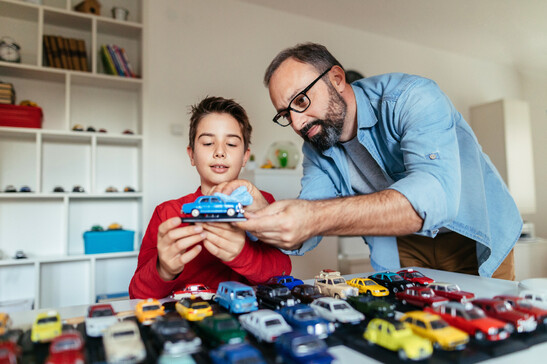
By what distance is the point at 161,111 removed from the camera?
377cm

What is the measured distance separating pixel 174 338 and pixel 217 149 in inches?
41.9

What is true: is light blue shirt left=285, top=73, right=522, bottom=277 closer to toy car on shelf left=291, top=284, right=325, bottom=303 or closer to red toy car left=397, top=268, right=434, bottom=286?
red toy car left=397, top=268, right=434, bottom=286

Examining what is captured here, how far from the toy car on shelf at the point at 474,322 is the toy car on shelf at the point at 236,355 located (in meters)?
0.49

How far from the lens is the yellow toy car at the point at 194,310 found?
0.96 metres

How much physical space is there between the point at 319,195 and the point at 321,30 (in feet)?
11.9

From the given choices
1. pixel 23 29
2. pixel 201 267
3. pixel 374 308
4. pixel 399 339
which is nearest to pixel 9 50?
pixel 23 29

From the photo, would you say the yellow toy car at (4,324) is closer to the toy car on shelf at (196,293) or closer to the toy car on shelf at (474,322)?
the toy car on shelf at (196,293)

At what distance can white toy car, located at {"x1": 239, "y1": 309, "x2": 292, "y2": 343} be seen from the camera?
0.82m

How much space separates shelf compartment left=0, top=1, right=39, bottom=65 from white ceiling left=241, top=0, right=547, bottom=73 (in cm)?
235

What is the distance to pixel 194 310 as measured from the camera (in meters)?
0.96

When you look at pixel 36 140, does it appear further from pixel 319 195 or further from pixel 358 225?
pixel 358 225

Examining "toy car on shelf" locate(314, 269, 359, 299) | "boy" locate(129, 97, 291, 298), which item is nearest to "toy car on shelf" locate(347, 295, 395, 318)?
"toy car on shelf" locate(314, 269, 359, 299)

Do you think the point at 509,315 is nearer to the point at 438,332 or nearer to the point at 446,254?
the point at 438,332

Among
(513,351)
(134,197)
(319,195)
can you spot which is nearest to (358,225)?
(513,351)
